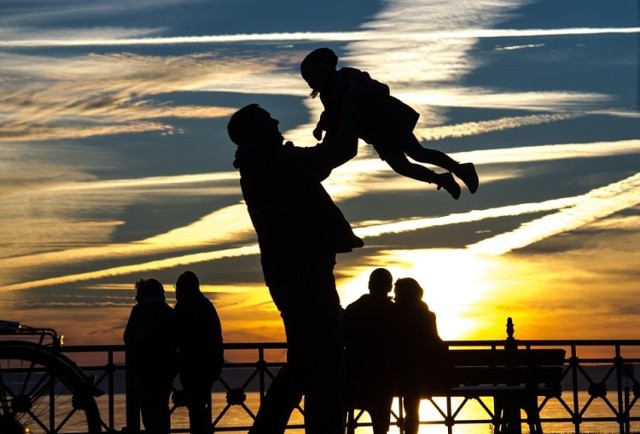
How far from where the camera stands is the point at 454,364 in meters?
11.8

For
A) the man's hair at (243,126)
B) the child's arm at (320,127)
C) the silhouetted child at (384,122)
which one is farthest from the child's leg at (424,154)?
the man's hair at (243,126)

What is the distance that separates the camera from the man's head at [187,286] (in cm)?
1228

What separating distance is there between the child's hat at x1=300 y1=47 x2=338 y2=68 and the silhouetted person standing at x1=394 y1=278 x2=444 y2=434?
4.39 meters

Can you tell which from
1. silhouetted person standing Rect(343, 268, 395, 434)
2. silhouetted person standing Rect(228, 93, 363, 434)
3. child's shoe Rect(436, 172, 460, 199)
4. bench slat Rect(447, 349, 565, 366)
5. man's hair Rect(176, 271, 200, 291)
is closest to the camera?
silhouetted person standing Rect(228, 93, 363, 434)

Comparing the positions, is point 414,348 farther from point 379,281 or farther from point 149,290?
point 149,290

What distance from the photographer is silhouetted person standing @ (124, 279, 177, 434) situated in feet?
40.3

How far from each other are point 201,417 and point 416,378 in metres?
2.25

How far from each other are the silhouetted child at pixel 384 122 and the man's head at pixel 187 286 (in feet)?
17.5

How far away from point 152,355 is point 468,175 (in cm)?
586

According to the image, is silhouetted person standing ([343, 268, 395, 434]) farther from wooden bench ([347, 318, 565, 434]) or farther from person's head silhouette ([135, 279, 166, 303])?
person's head silhouette ([135, 279, 166, 303])

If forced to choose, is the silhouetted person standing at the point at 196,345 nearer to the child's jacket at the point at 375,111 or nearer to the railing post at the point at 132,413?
the railing post at the point at 132,413

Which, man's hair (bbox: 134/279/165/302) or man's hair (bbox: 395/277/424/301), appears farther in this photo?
man's hair (bbox: 134/279/165/302)

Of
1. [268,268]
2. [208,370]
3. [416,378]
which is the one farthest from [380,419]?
[268,268]

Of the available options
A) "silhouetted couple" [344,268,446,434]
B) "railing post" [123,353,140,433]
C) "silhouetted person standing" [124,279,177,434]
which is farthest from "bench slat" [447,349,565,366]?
"railing post" [123,353,140,433]
